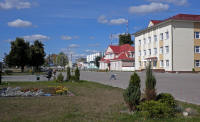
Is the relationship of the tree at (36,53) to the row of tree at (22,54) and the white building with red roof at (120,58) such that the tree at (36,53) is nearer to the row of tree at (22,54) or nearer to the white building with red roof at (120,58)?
the row of tree at (22,54)

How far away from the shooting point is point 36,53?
211 ft

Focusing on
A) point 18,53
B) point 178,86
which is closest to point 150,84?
point 178,86

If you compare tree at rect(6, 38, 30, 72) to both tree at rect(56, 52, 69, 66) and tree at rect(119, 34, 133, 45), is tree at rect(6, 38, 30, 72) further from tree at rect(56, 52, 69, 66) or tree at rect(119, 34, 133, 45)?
tree at rect(56, 52, 69, 66)

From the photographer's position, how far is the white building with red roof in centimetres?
6950

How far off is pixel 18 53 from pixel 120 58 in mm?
28052

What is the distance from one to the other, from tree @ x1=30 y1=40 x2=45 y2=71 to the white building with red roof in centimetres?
2177

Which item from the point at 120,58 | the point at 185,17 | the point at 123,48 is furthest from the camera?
the point at 123,48

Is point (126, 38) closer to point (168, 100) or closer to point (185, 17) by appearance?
point (185, 17)

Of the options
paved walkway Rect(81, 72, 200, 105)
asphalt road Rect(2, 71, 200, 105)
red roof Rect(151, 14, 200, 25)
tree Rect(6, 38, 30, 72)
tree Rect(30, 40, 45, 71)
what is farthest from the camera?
tree Rect(30, 40, 45, 71)

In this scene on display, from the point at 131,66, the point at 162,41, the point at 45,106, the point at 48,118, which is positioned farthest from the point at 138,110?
the point at 131,66

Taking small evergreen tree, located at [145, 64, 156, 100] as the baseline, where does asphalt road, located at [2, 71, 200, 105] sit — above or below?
below

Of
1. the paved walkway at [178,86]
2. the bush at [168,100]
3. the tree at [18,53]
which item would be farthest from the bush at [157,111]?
the tree at [18,53]

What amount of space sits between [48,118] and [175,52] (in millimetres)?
42584

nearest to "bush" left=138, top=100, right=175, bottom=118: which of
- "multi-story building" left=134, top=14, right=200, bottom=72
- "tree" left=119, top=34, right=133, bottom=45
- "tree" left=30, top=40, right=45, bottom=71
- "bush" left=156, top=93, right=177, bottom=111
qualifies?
"bush" left=156, top=93, right=177, bottom=111
